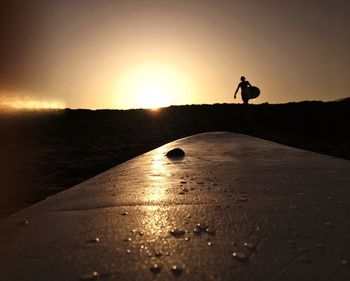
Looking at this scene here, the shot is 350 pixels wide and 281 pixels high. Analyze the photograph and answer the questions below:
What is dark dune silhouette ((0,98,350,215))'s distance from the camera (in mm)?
3703

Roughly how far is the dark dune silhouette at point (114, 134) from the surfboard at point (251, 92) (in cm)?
34

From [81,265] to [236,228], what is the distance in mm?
422

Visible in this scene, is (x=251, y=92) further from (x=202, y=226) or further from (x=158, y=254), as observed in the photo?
(x=158, y=254)

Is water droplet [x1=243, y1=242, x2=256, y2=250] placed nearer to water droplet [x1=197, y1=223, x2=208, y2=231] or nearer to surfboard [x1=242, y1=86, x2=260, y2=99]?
water droplet [x1=197, y1=223, x2=208, y2=231]

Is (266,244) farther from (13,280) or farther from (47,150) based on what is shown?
(47,150)

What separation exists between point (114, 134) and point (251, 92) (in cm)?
437

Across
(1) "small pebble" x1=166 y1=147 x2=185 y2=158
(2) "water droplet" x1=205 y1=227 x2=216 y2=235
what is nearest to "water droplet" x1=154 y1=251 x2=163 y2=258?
(2) "water droplet" x1=205 y1=227 x2=216 y2=235

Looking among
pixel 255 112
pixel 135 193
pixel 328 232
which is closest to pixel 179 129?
pixel 255 112

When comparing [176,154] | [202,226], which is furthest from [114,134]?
[202,226]

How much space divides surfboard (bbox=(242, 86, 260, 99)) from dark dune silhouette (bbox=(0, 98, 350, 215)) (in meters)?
0.34

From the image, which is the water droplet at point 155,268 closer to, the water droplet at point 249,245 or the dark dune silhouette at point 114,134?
the water droplet at point 249,245

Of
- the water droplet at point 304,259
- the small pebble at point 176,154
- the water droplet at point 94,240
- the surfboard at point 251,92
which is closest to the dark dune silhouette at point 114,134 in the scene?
the surfboard at point 251,92

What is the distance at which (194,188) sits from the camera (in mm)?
1494

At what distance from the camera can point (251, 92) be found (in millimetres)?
10039
